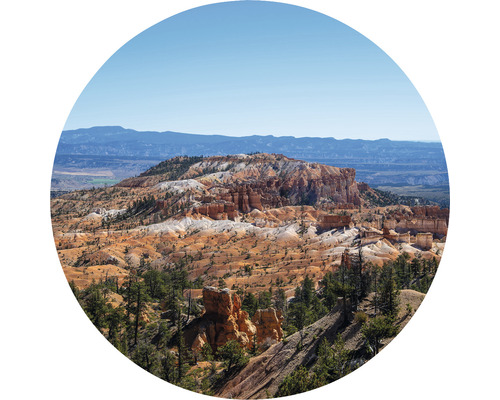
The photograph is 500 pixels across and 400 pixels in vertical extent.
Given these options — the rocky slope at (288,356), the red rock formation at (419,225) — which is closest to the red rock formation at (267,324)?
the rocky slope at (288,356)

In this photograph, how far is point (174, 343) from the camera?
54.4 ft

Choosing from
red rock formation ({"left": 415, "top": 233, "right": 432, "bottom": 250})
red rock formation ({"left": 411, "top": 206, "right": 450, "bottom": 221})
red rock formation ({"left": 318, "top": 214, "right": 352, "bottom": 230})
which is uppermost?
red rock formation ({"left": 411, "top": 206, "right": 450, "bottom": 221})

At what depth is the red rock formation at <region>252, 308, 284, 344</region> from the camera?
17.7 metres

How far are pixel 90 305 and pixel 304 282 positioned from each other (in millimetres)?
10680

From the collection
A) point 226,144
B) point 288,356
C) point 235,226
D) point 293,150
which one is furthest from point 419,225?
point 226,144

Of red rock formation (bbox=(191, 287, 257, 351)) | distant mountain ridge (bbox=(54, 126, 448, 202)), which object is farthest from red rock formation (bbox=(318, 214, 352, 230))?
red rock formation (bbox=(191, 287, 257, 351))

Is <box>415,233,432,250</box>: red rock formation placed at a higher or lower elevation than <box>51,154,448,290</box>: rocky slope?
higher

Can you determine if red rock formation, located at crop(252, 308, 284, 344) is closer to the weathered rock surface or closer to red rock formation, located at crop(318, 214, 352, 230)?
the weathered rock surface

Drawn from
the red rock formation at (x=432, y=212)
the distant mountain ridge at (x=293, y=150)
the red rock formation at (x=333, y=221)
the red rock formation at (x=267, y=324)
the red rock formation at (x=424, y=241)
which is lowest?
the red rock formation at (x=267, y=324)

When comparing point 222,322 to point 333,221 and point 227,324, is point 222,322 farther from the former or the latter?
point 333,221

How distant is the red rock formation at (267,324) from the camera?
17734 mm

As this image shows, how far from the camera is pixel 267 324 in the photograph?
59.8 feet

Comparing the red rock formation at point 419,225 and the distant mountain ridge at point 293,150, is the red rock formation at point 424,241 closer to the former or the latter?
the red rock formation at point 419,225

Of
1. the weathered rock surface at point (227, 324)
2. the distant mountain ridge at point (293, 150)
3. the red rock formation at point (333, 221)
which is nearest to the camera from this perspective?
the weathered rock surface at point (227, 324)
